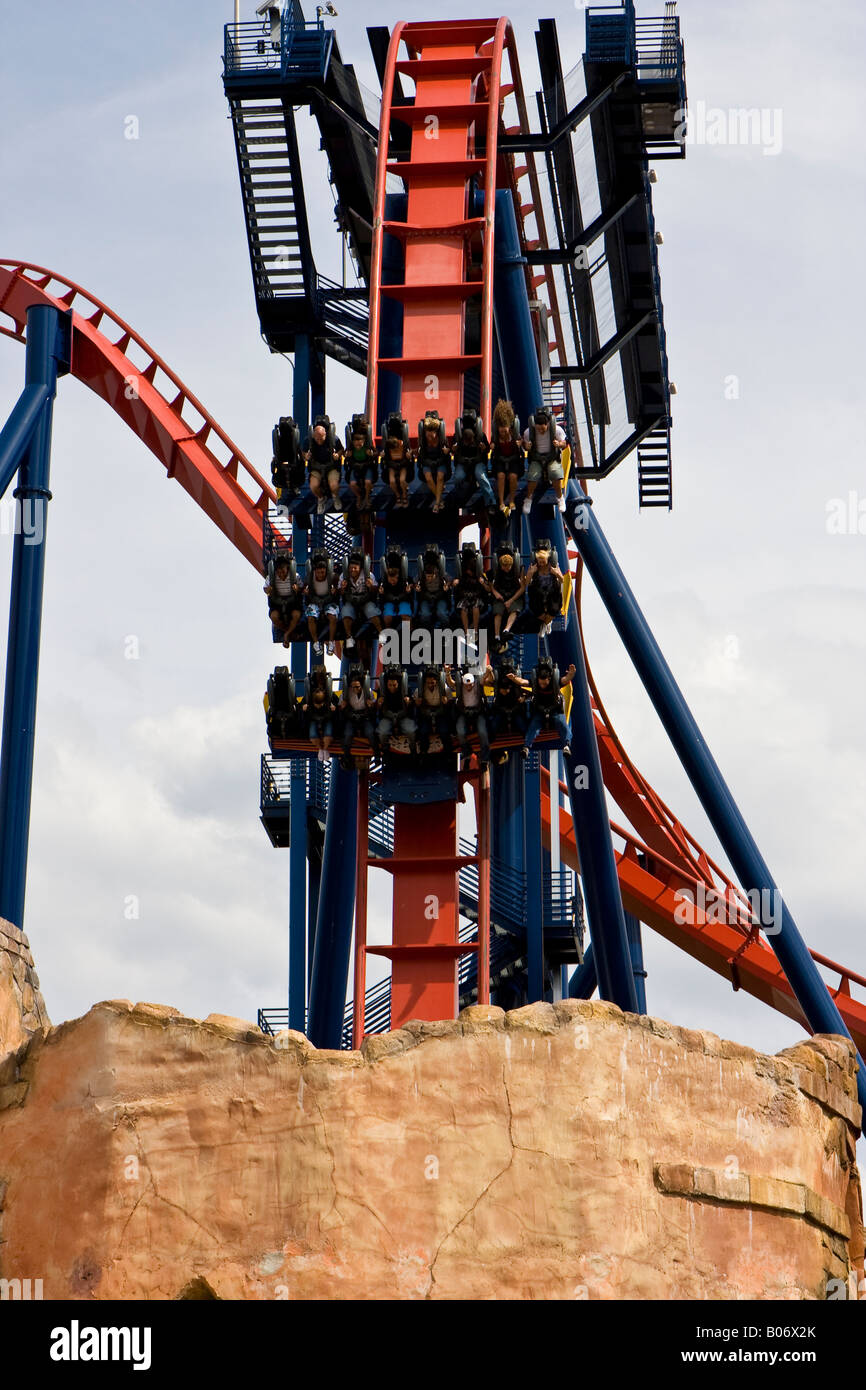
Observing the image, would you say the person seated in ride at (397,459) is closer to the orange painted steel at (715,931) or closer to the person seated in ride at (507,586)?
the person seated in ride at (507,586)

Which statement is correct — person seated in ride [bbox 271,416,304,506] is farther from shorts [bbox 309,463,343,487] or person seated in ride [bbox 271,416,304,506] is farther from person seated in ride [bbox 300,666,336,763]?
person seated in ride [bbox 300,666,336,763]

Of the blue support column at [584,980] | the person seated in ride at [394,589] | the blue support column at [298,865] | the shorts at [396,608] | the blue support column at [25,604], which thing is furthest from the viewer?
the blue support column at [584,980]

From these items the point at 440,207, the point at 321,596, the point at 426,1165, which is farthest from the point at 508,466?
the point at 426,1165

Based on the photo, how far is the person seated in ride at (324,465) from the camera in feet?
65.5

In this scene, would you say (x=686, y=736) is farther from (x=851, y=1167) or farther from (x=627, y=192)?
(x=851, y=1167)

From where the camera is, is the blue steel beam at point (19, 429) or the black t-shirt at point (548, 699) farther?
the blue steel beam at point (19, 429)

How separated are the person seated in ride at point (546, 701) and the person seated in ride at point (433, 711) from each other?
0.74 metres

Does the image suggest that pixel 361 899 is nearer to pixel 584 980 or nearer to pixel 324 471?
pixel 324 471

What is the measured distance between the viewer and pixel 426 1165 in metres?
11.8

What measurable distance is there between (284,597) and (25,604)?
3193 mm

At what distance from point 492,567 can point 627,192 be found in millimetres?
7304

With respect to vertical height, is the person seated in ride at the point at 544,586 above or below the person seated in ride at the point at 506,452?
below

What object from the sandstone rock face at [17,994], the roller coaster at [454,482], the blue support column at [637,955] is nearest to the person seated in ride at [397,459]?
the roller coaster at [454,482]
